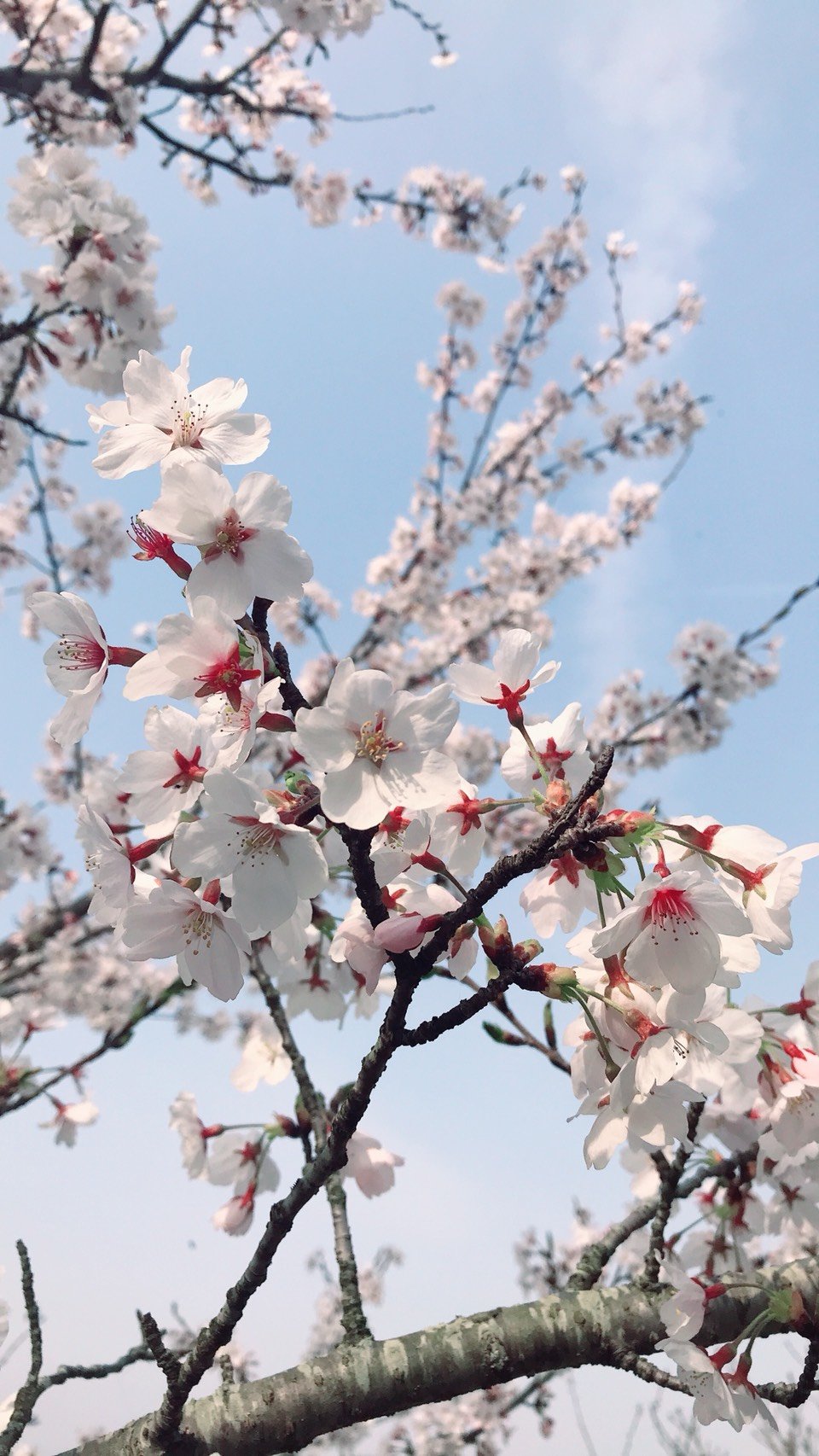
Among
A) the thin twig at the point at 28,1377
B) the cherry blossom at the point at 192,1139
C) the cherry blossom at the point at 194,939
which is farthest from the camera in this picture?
the cherry blossom at the point at 192,1139

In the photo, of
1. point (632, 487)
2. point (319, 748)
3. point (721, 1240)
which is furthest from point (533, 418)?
point (319, 748)

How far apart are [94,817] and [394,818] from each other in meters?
0.45

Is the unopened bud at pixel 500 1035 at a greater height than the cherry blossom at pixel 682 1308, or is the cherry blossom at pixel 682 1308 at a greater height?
the unopened bud at pixel 500 1035

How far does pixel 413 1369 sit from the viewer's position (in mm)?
1561

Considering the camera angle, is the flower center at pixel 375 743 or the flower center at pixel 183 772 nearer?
the flower center at pixel 375 743

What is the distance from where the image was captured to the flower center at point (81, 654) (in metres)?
1.33

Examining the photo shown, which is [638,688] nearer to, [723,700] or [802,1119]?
[723,700]

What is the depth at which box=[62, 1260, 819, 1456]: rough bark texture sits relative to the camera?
1.51 meters

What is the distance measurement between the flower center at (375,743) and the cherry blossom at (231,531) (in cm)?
21

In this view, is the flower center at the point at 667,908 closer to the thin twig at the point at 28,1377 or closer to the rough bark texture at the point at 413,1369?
the rough bark texture at the point at 413,1369

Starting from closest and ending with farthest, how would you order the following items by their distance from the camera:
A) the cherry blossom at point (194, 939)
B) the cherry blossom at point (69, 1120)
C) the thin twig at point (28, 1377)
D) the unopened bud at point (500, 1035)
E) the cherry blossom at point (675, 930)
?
the cherry blossom at point (675, 930)
the cherry blossom at point (194, 939)
the thin twig at point (28, 1377)
the unopened bud at point (500, 1035)
the cherry blossom at point (69, 1120)

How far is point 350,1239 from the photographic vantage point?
77.7 inches

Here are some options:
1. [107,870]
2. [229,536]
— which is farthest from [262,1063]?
[229,536]

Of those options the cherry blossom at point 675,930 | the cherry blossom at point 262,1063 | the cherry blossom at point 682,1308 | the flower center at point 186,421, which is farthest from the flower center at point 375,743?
the cherry blossom at point 262,1063
